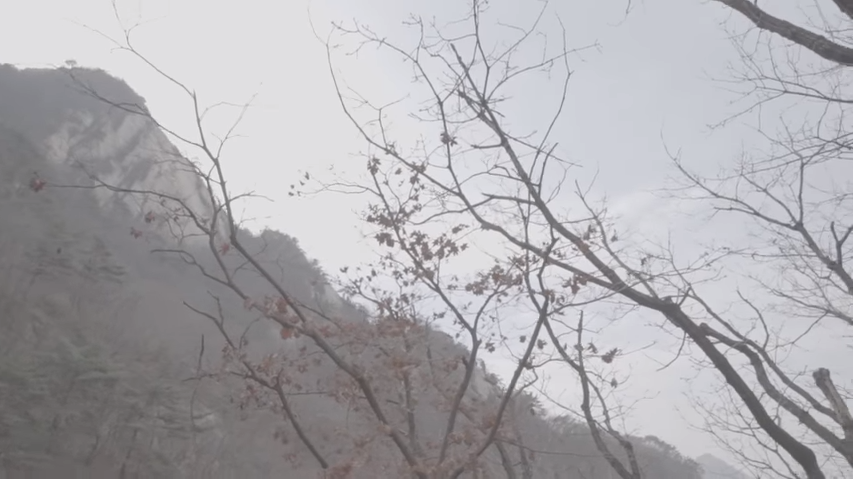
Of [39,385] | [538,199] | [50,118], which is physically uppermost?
[50,118]

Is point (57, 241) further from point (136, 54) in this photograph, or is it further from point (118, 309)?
point (136, 54)

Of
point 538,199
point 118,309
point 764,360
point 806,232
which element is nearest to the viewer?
point 538,199

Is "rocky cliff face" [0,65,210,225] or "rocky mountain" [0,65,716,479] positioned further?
"rocky cliff face" [0,65,210,225]

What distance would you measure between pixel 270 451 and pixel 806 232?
24093 mm

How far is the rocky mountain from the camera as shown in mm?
5301

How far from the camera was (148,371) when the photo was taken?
25250 mm

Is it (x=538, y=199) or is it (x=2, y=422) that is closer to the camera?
(x=538, y=199)

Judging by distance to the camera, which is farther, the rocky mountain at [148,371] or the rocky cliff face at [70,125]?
the rocky cliff face at [70,125]

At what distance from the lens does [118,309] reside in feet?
119

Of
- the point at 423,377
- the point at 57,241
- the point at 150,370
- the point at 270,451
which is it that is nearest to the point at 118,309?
the point at 57,241

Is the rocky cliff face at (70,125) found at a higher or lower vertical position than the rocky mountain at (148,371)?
higher

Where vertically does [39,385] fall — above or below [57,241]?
below

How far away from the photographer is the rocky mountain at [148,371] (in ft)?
17.4

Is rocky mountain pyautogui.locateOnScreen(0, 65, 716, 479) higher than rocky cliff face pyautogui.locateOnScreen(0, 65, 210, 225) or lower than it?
lower
